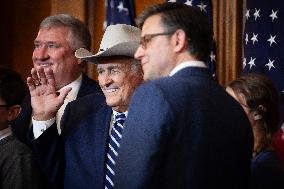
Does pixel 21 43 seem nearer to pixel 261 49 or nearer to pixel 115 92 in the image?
pixel 261 49

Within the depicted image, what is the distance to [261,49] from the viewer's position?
3443mm

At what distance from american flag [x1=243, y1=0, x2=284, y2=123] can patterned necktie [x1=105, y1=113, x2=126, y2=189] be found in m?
1.53

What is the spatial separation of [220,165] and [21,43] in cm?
343

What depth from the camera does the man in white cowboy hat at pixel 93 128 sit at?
2.10 m

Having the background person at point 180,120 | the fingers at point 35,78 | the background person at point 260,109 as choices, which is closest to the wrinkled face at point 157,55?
the background person at point 180,120

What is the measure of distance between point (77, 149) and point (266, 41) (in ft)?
5.69

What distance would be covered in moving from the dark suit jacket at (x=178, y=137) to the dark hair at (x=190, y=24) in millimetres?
81

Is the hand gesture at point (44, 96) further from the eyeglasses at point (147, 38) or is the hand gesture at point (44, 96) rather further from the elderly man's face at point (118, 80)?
the eyeglasses at point (147, 38)

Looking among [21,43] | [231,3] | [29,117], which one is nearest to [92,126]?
[29,117]

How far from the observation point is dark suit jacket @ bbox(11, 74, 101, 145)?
8.30ft

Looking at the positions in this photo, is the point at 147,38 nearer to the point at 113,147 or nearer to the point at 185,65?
the point at 185,65

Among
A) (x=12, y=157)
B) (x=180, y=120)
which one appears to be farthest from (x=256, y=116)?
(x=12, y=157)

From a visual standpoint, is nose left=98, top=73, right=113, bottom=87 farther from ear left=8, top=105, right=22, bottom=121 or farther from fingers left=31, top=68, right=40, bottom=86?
ear left=8, top=105, right=22, bottom=121

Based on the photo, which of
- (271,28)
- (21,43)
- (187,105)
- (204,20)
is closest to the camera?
(187,105)
